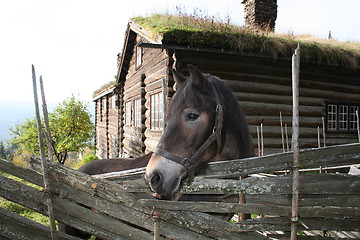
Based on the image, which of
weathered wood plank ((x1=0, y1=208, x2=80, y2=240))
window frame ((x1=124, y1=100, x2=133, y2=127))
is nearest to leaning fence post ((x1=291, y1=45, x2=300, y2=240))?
weathered wood plank ((x1=0, y1=208, x2=80, y2=240))

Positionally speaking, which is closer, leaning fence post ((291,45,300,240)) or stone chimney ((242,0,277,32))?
leaning fence post ((291,45,300,240))

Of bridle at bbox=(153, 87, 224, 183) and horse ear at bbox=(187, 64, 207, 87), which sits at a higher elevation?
horse ear at bbox=(187, 64, 207, 87)

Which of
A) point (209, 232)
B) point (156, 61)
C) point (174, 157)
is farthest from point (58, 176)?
point (156, 61)

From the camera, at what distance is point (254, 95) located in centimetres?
728

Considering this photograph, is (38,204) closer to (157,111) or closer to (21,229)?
(21,229)

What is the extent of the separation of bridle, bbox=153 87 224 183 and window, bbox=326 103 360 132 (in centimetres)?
782

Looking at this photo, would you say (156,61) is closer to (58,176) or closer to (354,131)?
(58,176)

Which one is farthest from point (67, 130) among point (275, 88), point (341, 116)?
point (341, 116)

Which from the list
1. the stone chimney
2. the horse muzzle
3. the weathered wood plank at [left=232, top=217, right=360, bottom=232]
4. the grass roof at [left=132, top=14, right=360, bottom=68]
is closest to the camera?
the horse muzzle

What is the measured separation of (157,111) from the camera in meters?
8.31

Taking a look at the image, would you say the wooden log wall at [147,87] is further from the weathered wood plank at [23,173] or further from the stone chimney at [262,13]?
the weathered wood plank at [23,173]

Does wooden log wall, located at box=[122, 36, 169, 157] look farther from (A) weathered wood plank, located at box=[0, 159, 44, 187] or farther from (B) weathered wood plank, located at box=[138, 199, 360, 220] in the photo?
(B) weathered wood plank, located at box=[138, 199, 360, 220]

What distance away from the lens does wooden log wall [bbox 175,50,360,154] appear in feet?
22.6

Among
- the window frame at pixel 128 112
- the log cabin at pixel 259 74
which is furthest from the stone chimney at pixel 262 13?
the window frame at pixel 128 112
